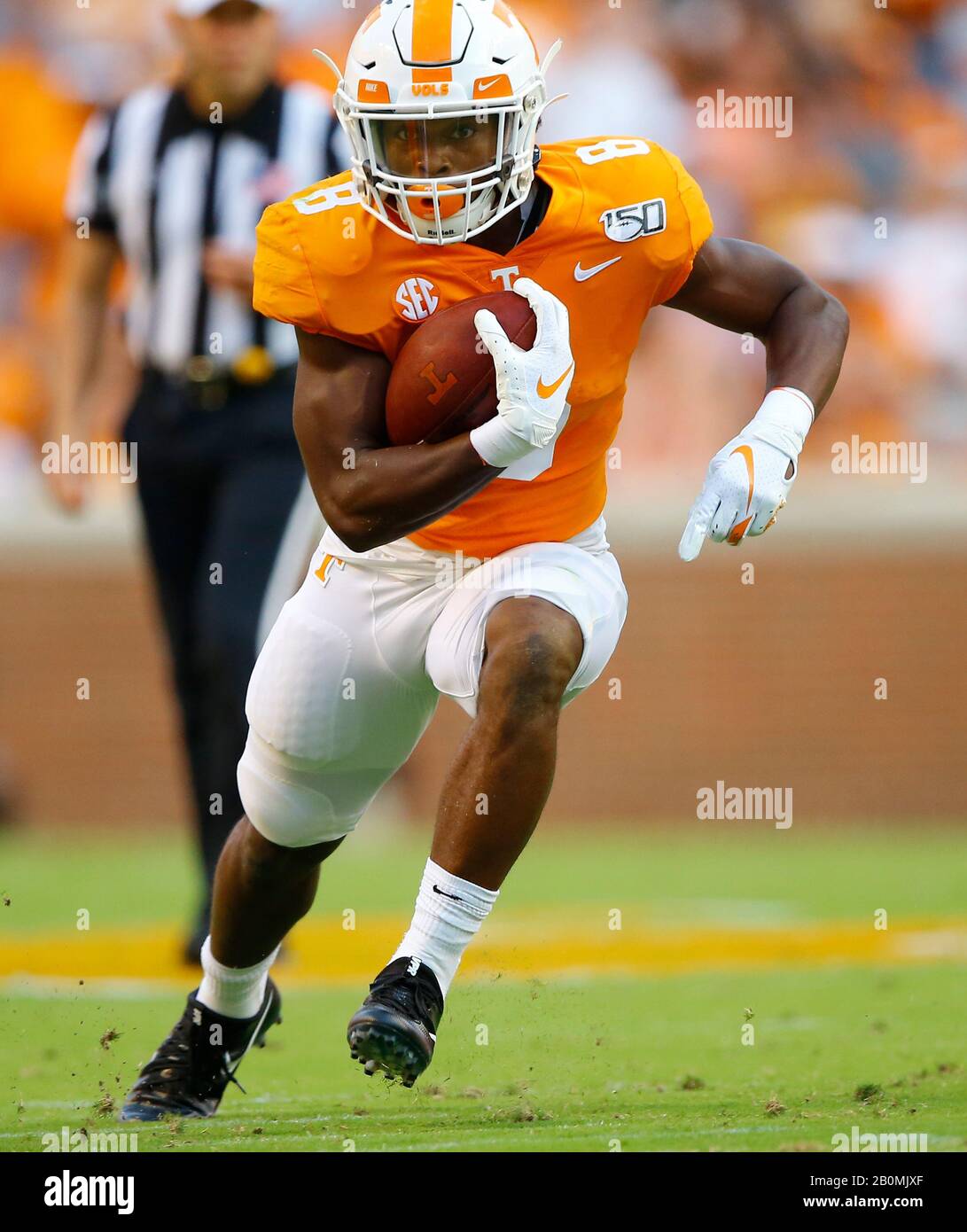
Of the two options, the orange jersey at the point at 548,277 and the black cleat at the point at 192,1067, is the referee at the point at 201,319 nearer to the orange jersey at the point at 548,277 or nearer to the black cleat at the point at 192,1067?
the black cleat at the point at 192,1067

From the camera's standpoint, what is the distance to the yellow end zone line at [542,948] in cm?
464

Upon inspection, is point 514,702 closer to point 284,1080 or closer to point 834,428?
point 284,1080

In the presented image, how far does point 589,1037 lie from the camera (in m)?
3.64

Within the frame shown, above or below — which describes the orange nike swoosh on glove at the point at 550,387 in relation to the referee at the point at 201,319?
above

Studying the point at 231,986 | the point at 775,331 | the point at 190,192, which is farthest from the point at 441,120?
the point at 190,192

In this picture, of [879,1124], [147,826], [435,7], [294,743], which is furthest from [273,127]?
[147,826]

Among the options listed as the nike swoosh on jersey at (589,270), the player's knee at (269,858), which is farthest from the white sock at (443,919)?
the nike swoosh on jersey at (589,270)

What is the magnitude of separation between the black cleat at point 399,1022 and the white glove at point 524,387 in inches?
29.5

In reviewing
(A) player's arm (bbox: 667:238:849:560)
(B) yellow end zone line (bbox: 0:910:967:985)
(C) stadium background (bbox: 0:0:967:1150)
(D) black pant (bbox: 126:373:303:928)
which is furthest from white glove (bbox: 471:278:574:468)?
(C) stadium background (bbox: 0:0:967:1150)

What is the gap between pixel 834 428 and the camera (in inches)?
339

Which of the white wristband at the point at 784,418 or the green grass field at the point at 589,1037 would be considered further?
the white wristband at the point at 784,418

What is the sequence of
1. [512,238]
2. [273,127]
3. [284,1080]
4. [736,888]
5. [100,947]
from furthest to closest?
[736,888] < [100,947] < [273,127] < [284,1080] < [512,238]

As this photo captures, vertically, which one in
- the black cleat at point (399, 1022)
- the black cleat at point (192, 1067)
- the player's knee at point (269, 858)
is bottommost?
the black cleat at point (192, 1067)

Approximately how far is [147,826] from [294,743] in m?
5.60
